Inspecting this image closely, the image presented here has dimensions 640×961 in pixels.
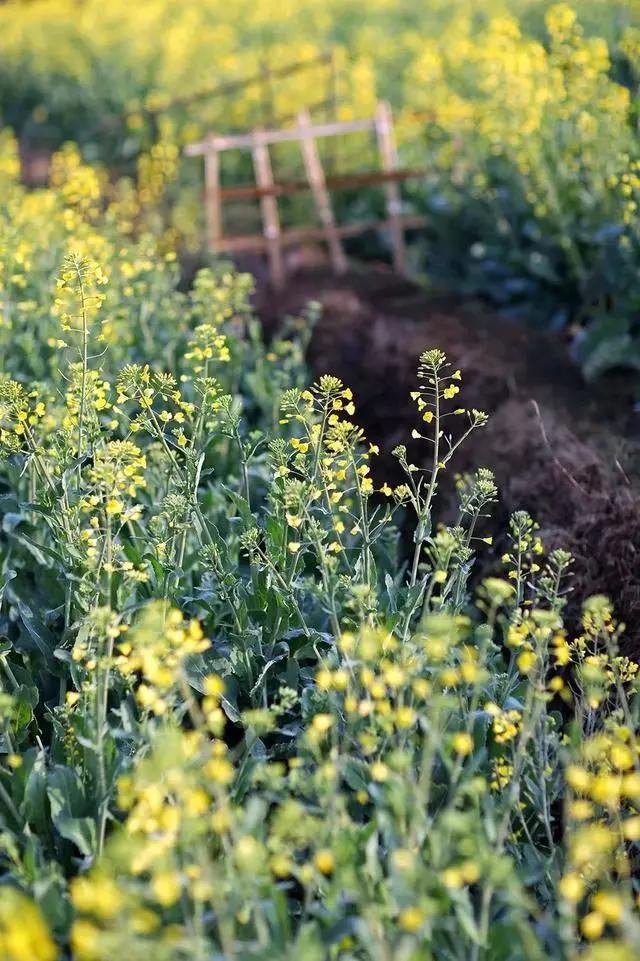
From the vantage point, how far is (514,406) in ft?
15.1

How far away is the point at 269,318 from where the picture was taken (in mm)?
6465

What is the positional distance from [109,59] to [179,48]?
1.61 meters

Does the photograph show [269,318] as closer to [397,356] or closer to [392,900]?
[397,356]

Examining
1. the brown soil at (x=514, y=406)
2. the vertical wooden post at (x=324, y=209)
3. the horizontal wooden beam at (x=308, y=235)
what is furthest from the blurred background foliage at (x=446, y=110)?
the vertical wooden post at (x=324, y=209)

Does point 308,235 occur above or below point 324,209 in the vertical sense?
below

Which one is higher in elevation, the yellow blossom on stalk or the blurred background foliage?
the blurred background foliage

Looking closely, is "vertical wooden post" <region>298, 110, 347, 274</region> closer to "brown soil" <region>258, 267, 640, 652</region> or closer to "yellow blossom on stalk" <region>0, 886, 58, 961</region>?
"brown soil" <region>258, 267, 640, 652</region>

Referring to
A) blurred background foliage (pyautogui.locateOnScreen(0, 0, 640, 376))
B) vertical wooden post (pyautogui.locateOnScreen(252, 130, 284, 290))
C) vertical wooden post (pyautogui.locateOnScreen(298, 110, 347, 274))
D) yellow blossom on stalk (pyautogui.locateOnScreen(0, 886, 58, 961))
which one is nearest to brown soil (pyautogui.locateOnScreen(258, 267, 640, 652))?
vertical wooden post (pyautogui.locateOnScreen(252, 130, 284, 290))

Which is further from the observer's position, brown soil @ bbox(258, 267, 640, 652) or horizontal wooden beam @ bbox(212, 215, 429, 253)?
horizontal wooden beam @ bbox(212, 215, 429, 253)

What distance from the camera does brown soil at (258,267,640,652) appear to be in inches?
141

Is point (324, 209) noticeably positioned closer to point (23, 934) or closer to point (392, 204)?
point (392, 204)

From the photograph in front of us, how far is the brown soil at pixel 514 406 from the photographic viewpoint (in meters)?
3.57

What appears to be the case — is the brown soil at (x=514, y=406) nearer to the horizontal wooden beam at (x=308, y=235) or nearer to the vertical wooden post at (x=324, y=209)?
the horizontal wooden beam at (x=308, y=235)

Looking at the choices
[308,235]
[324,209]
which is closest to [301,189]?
[308,235]
